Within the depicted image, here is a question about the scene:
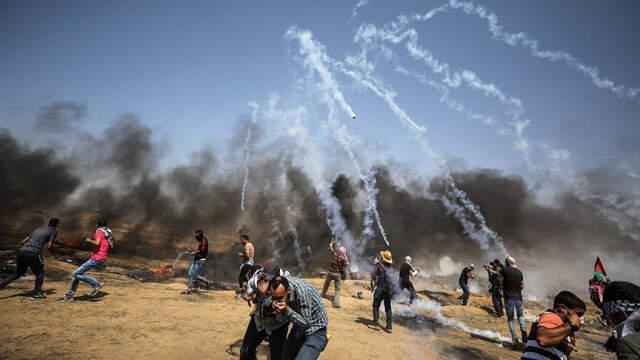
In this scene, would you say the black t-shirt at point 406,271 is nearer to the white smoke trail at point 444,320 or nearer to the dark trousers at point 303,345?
the white smoke trail at point 444,320

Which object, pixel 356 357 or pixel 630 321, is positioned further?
pixel 356 357

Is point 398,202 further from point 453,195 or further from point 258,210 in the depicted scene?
point 258,210

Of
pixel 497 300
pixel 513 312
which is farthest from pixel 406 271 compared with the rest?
pixel 513 312

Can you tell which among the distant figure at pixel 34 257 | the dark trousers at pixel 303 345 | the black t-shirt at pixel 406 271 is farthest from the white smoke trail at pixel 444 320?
the distant figure at pixel 34 257

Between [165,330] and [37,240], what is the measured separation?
4412 millimetres

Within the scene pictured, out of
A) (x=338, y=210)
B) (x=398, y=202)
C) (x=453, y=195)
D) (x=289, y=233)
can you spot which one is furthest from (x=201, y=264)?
(x=453, y=195)

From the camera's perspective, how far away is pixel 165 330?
7.12 meters

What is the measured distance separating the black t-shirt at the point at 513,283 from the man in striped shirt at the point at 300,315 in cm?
682

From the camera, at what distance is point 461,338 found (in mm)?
9602

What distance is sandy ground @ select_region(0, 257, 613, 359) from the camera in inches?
238

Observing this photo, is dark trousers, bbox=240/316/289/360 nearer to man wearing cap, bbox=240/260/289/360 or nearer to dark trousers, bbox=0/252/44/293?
man wearing cap, bbox=240/260/289/360

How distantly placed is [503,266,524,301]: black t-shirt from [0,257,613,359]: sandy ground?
4.67 ft

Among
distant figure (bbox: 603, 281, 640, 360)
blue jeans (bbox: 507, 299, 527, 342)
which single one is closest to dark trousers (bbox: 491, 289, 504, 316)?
blue jeans (bbox: 507, 299, 527, 342)

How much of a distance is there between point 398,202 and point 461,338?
32702mm
